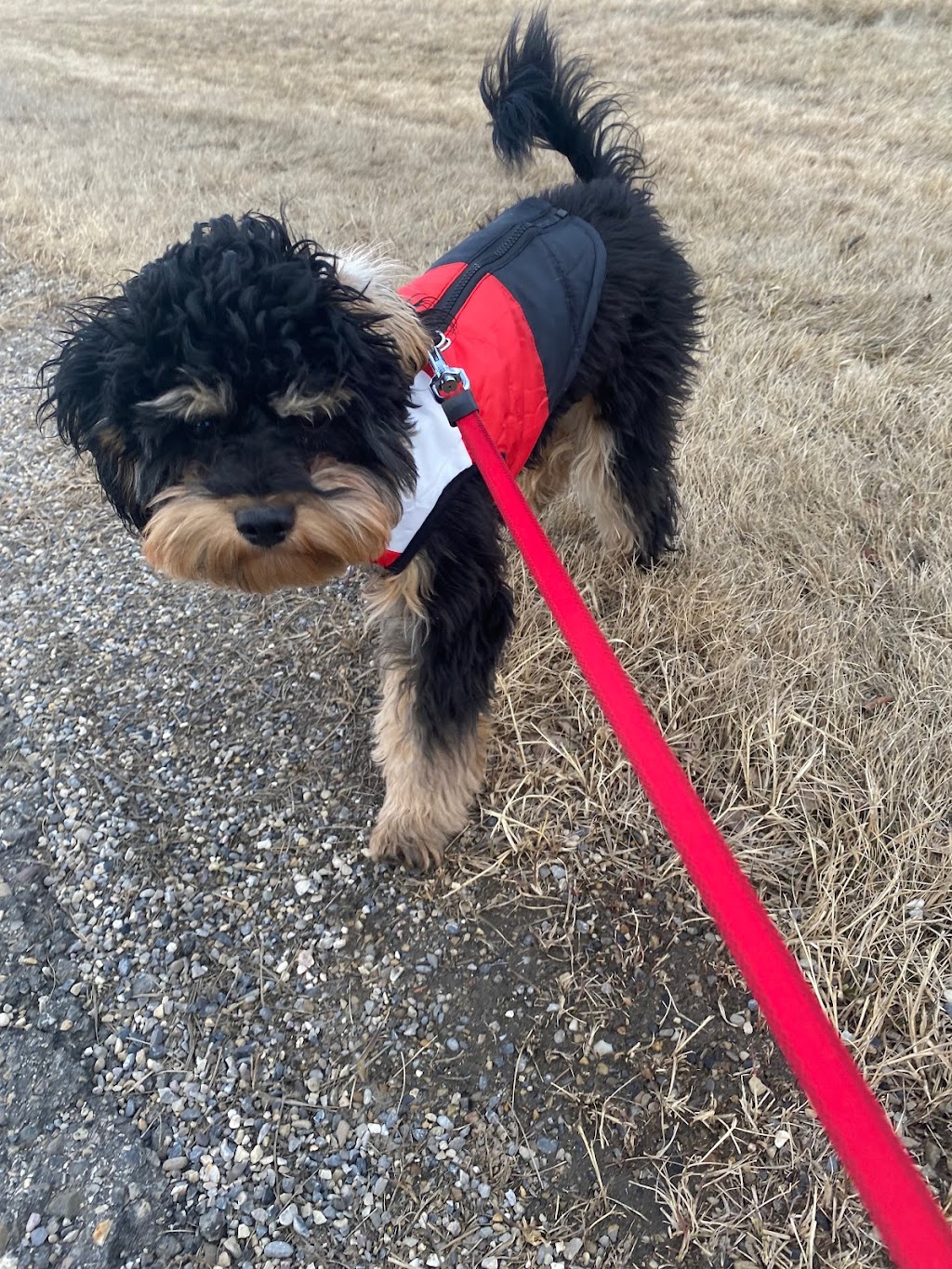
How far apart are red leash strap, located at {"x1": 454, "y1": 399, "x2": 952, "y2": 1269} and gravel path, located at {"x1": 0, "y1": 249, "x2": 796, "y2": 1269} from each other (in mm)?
1368

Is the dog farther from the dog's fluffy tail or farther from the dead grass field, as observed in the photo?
the dead grass field

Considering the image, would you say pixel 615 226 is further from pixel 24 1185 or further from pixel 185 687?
pixel 24 1185

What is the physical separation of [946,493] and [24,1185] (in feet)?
15.1

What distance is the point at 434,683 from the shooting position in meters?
2.83

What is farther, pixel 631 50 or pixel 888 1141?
pixel 631 50

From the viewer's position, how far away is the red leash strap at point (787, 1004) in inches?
35.6

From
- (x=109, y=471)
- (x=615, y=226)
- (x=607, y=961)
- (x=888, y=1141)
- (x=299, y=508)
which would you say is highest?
(x=615, y=226)

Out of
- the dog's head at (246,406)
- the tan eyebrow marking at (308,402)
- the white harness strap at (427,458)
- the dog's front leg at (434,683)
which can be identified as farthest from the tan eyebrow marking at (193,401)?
the dog's front leg at (434,683)

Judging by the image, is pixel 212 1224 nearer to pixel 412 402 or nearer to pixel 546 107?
pixel 412 402

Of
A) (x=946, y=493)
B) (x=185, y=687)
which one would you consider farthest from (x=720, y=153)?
(x=185, y=687)

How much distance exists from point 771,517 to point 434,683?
2258 millimetres

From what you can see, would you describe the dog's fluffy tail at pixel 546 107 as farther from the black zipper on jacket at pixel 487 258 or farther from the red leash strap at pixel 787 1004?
the red leash strap at pixel 787 1004

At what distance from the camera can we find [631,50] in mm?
15531

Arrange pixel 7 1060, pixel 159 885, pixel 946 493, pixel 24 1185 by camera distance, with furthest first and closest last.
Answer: pixel 946 493
pixel 159 885
pixel 7 1060
pixel 24 1185
